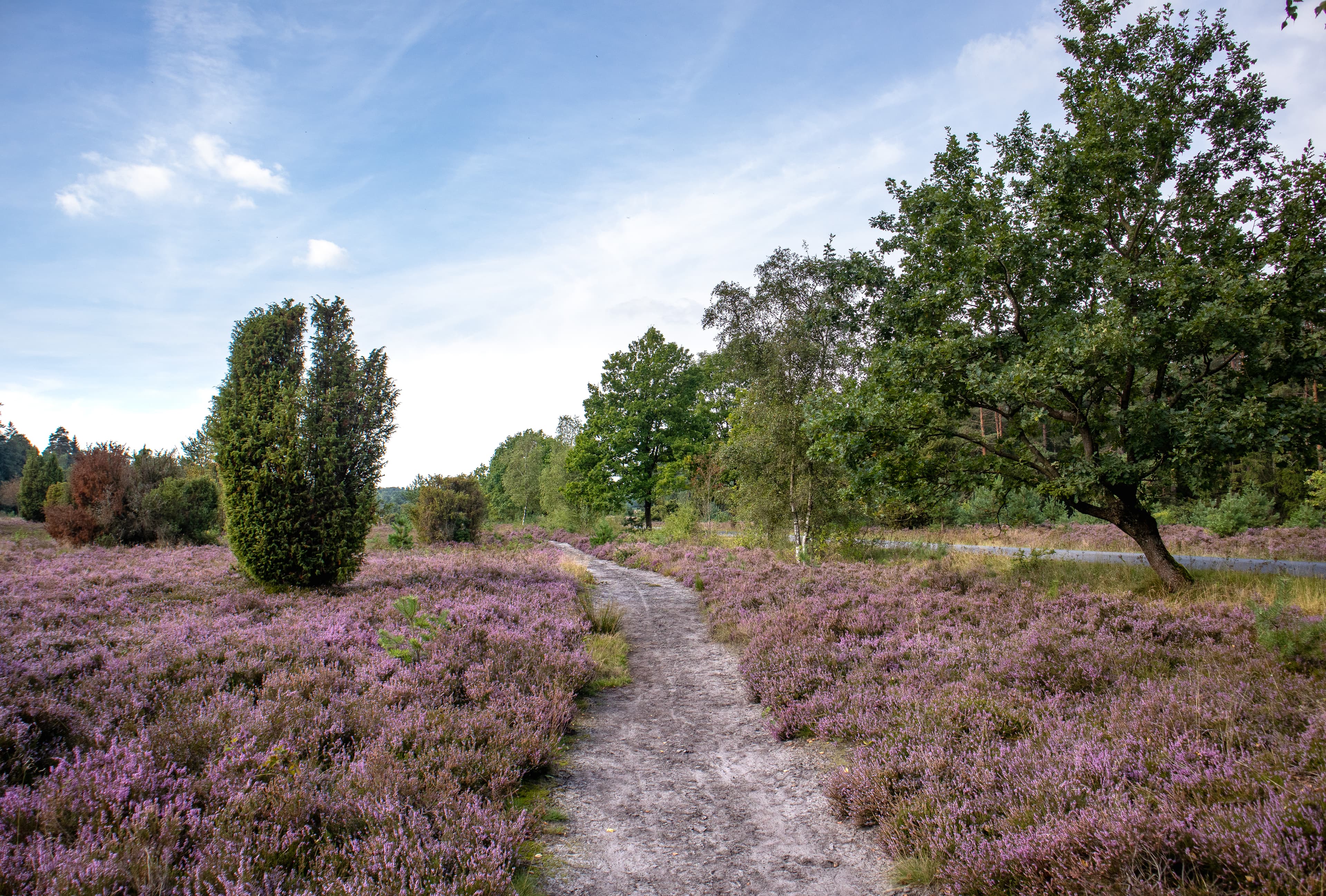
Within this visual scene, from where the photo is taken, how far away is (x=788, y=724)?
20.1ft

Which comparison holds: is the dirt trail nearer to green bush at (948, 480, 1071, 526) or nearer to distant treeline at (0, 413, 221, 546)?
distant treeline at (0, 413, 221, 546)

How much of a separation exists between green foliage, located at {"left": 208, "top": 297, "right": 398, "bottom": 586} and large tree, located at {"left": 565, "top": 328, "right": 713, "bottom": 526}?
24.8 meters

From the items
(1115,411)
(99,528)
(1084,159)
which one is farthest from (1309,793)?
(99,528)

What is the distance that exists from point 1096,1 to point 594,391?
3104cm

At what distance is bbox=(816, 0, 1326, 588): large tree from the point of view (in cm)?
938

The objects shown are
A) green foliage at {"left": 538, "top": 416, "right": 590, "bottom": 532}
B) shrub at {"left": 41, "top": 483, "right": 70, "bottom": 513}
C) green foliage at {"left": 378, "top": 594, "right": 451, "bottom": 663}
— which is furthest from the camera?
green foliage at {"left": 538, "top": 416, "right": 590, "bottom": 532}

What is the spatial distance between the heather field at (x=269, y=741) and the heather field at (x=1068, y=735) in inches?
103

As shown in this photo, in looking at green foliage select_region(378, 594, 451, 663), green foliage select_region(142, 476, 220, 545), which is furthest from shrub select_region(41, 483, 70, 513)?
green foliage select_region(378, 594, 451, 663)

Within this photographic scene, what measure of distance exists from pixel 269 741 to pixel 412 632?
344 cm

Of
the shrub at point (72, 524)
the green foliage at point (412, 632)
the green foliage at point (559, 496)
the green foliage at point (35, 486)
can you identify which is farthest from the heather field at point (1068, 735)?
the green foliage at point (35, 486)

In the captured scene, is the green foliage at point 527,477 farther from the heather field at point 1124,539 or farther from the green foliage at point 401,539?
the heather field at point 1124,539

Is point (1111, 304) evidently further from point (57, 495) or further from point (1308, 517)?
point (57, 495)

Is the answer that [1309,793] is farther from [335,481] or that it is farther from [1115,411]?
[335,481]

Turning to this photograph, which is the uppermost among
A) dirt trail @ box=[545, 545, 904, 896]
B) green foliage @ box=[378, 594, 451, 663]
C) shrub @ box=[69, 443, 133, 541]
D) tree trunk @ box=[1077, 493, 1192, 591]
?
shrub @ box=[69, 443, 133, 541]
